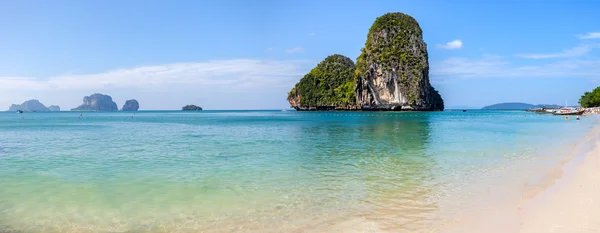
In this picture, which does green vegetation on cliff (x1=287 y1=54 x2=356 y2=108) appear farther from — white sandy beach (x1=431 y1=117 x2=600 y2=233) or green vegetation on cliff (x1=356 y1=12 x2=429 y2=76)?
white sandy beach (x1=431 y1=117 x2=600 y2=233)

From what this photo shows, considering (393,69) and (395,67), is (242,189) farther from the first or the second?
(395,67)

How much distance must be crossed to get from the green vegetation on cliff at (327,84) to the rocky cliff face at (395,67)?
63.3ft

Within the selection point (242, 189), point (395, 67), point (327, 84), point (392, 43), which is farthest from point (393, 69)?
point (242, 189)

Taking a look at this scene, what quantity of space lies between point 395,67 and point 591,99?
53843mm

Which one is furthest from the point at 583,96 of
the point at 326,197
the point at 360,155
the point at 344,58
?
the point at 326,197

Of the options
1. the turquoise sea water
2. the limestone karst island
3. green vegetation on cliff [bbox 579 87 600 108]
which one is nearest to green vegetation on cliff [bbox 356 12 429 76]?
the limestone karst island

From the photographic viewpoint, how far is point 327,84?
484 ft

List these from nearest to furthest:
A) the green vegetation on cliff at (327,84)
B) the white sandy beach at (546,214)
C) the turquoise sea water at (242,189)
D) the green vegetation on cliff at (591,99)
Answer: the white sandy beach at (546,214)
the turquoise sea water at (242,189)
the green vegetation on cliff at (591,99)
the green vegetation on cliff at (327,84)

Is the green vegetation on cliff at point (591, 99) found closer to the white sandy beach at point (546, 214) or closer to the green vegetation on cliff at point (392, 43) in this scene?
the green vegetation on cliff at point (392, 43)

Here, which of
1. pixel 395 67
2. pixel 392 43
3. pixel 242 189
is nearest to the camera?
pixel 242 189

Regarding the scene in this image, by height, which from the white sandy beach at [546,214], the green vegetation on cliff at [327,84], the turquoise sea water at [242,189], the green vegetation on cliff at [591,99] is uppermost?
the green vegetation on cliff at [327,84]

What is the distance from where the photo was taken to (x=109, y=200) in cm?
831

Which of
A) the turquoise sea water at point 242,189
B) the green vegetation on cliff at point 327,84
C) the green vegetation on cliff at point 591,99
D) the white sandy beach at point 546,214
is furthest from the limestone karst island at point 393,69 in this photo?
the white sandy beach at point 546,214

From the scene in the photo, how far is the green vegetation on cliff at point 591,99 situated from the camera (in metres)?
98.4
